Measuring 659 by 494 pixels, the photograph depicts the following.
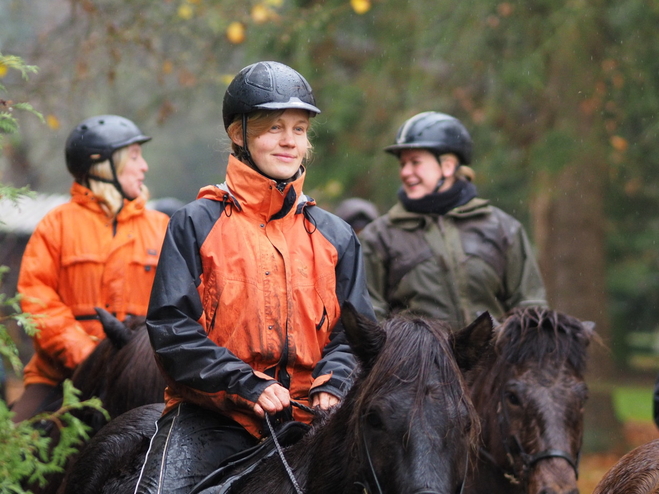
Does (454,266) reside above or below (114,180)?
below

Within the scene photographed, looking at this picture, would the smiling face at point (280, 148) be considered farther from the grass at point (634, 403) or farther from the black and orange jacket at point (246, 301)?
the grass at point (634, 403)

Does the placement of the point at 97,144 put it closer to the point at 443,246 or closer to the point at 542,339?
the point at 443,246

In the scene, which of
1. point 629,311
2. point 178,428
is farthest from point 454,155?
point 629,311

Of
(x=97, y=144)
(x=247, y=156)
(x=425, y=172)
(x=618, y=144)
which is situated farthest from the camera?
(x=618, y=144)

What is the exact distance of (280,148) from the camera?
423 centimetres

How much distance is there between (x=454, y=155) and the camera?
748 cm

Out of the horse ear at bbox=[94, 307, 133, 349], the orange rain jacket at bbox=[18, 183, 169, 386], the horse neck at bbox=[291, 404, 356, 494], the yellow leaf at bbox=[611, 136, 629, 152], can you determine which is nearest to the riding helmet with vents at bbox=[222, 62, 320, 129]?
the horse neck at bbox=[291, 404, 356, 494]

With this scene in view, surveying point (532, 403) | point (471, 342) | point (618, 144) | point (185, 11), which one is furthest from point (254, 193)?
point (618, 144)

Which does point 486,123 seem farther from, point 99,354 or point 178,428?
point 178,428

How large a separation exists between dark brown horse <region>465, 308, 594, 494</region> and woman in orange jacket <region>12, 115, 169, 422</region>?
2.94 meters

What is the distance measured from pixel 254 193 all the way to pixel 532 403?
2083 mm

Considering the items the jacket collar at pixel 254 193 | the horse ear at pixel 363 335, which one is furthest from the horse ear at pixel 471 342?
the jacket collar at pixel 254 193

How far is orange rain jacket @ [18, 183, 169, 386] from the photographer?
7.05m

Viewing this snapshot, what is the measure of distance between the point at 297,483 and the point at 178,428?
671 mm
